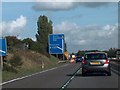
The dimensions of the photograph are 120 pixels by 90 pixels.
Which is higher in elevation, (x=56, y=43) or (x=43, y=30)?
(x=43, y=30)

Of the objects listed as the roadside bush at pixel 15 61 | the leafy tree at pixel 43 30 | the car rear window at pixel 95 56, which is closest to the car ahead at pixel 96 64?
the car rear window at pixel 95 56

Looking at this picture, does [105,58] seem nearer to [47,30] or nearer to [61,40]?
[61,40]

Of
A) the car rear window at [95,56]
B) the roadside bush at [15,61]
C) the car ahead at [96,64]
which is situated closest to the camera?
the car ahead at [96,64]

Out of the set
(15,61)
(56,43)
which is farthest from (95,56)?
(56,43)

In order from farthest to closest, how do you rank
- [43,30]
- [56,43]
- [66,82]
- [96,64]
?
[43,30] < [56,43] < [96,64] < [66,82]

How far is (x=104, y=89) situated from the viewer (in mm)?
19906

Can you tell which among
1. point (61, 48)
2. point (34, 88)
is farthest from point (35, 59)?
point (34, 88)

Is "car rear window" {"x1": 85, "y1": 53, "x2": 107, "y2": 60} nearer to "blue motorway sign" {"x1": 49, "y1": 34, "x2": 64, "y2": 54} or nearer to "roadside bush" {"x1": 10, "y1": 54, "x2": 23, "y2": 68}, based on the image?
"roadside bush" {"x1": 10, "y1": 54, "x2": 23, "y2": 68}

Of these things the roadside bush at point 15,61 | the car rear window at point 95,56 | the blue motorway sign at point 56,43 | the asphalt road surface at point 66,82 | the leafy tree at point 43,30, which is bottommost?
the asphalt road surface at point 66,82

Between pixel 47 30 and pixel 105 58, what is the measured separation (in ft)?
275

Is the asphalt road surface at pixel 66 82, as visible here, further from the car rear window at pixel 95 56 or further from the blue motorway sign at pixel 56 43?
the blue motorway sign at pixel 56 43

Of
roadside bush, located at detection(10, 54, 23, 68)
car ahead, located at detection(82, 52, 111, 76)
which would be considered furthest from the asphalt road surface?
roadside bush, located at detection(10, 54, 23, 68)

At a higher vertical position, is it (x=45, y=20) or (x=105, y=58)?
(x=45, y=20)

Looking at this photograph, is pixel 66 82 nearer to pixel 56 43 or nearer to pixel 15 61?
pixel 15 61
